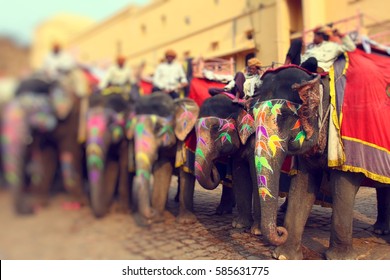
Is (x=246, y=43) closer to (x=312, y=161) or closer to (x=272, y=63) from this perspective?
(x=272, y=63)

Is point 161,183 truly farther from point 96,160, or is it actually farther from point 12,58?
point 12,58

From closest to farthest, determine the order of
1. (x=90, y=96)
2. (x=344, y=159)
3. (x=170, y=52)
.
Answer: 1. (x=90, y=96)
2. (x=344, y=159)
3. (x=170, y=52)

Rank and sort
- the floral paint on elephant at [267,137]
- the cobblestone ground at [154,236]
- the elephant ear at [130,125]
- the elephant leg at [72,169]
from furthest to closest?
the elephant ear at [130,125] < the floral paint on elephant at [267,137] < the elephant leg at [72,169] < the cobblestone ground at [154,236]

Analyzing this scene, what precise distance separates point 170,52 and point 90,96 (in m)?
1.93

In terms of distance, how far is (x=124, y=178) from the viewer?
281cm

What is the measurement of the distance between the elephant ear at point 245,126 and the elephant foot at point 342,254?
3.39 feet

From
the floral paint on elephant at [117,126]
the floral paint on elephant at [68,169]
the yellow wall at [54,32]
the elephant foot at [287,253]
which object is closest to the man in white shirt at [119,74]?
the floral paint on elephant at [117,126]

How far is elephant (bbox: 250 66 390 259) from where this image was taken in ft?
7.47

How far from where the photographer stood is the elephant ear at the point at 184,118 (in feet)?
10.9

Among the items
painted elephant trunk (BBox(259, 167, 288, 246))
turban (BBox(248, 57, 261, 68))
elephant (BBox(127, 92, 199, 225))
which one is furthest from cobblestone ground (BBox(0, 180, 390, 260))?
turban (BBox(248, 57, 261, 68))

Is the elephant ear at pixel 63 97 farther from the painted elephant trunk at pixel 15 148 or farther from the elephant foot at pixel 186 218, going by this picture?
the elephant foot at pixel 186 218

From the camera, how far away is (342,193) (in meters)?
2.38

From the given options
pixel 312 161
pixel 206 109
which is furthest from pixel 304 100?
pixel 206 109

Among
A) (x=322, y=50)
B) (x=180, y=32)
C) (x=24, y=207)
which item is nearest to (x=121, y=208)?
(x=24, y=207)
